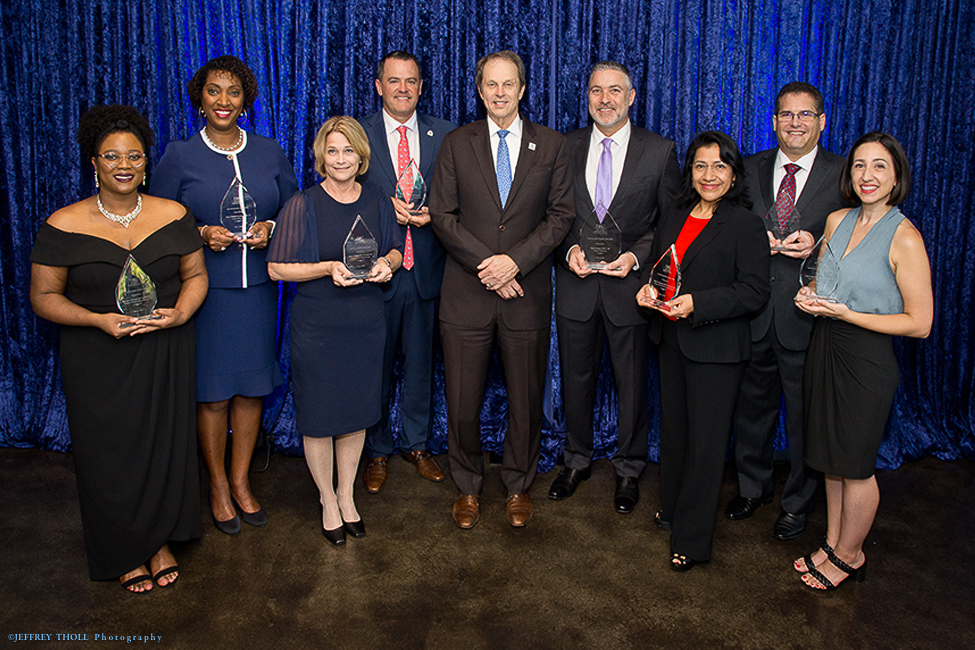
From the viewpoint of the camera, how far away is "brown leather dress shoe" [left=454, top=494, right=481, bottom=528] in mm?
3236

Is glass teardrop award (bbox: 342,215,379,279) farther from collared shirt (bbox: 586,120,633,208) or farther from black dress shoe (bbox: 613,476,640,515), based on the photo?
black dress shoe (bbox: 613,476,640,515)

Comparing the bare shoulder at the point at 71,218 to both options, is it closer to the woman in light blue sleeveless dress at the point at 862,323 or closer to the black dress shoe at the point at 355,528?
the black dress shoe at the point at 355,528

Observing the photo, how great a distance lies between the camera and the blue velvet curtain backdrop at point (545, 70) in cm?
386

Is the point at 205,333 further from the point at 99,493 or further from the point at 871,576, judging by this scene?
the point at 871,576

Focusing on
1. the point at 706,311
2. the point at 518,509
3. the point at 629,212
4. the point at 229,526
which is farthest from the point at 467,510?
the point at 629,212

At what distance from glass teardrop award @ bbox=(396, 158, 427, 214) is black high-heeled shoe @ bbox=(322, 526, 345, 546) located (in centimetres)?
140

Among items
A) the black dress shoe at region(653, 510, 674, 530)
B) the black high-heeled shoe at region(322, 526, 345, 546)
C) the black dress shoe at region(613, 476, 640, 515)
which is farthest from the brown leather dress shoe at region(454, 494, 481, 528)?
the black dress shoe at region(653, 510, 674, 530)

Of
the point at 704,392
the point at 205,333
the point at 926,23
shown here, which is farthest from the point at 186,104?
the point at 926,23

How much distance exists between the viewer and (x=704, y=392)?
9.09 ft

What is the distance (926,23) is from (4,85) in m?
4.89

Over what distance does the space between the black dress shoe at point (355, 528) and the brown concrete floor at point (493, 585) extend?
0.05 metres

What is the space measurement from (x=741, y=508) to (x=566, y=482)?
80 cm

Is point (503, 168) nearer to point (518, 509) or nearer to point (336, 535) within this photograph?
point (518, 509)

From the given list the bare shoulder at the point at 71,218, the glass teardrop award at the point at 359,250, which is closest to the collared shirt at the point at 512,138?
the glass teardrop award at the point at 359,250
